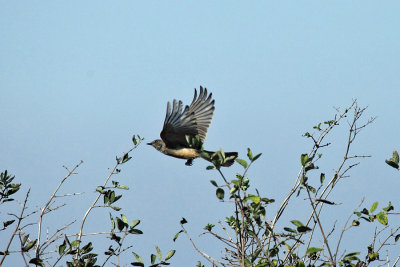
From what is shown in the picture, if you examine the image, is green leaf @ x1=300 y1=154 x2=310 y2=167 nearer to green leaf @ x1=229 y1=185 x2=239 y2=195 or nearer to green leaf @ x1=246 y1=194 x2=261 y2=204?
green leaf @ x1=246 y1=194 x2=261 y2=204

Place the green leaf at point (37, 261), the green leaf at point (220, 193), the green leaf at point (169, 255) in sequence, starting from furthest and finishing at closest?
the green leaf at point (169, 255) → the green leaf at point (37, 261) → the green leaf at point (220, 193)

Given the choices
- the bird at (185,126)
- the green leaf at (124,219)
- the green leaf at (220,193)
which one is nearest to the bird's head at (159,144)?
the bird at (185,126)

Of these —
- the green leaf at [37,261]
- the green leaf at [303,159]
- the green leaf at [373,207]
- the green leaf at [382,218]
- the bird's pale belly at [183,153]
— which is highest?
the bird's pale belly at [183,153]

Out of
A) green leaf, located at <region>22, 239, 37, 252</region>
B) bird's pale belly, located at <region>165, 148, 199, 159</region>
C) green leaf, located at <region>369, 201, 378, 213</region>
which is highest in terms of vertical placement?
bird's pale belly, located at <region>165, 148, 199, 159</region>

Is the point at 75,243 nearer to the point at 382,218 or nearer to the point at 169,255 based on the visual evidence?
the point at 169,255

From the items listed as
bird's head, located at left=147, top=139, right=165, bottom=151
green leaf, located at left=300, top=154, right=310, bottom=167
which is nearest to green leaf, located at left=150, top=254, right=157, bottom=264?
green leaf, located at left=300, top=154, right=310, bottom=167

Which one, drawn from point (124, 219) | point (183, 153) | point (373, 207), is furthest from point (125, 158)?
point (183, 153)

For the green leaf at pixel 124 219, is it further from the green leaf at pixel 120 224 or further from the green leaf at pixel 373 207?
the green leaf at pixel 373 207

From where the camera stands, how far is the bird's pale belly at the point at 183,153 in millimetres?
8867

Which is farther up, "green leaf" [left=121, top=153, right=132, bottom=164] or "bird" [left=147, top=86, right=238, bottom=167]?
"bird" [left=147, top=86, right=238, bottom=167]

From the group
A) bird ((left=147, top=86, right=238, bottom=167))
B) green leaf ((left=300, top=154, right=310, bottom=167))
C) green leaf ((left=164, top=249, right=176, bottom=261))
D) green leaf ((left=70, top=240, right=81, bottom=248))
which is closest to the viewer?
green leaf ((left=300, top=154, right=310, bottom=167))

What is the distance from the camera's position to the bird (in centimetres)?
838

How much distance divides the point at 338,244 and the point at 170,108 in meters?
4.38

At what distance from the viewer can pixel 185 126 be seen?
8508mm
